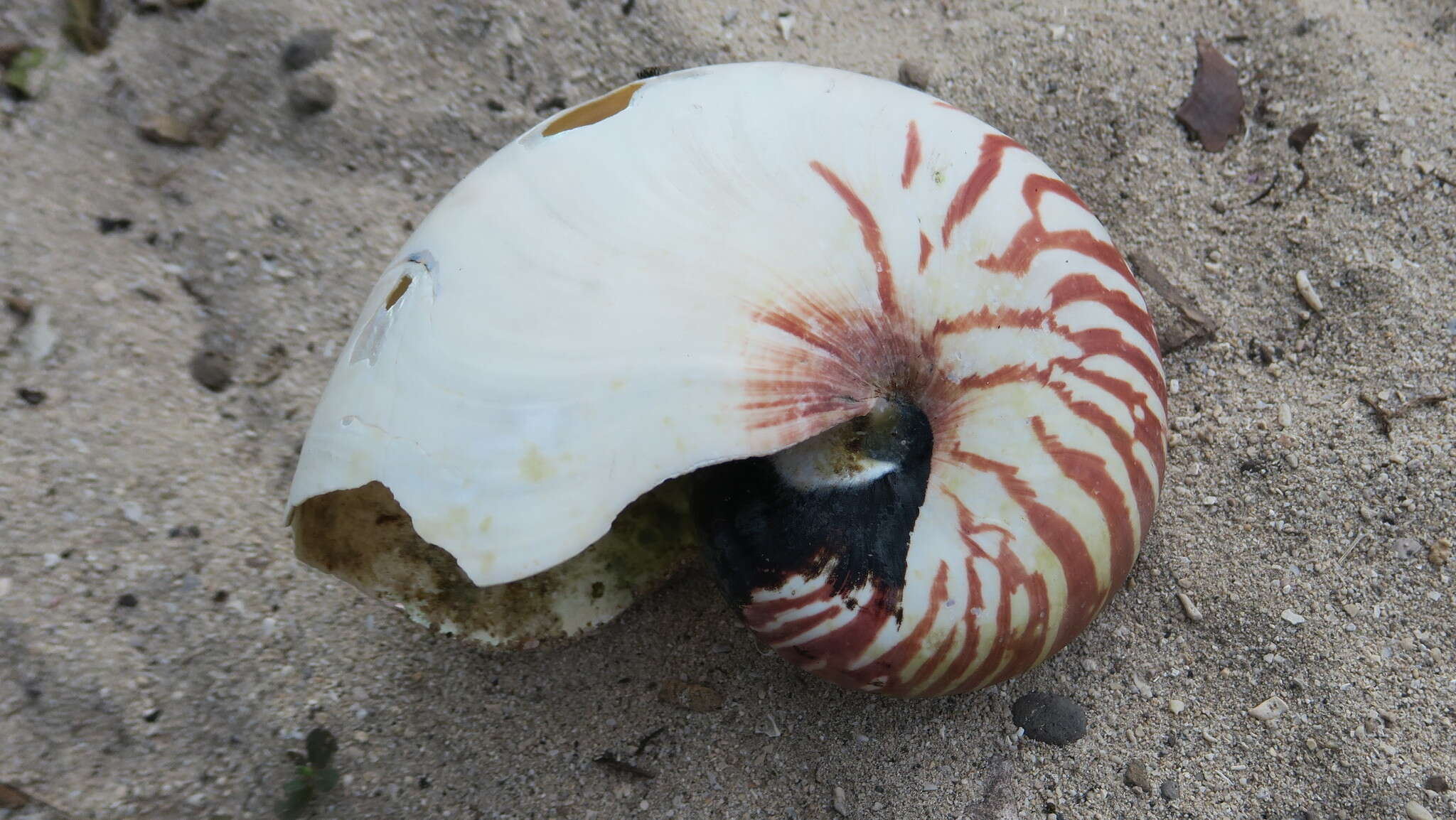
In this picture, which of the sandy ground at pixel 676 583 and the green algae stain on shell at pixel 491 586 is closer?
the green algae stain on shell at pixel 491 586

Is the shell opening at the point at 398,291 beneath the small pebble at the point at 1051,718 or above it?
above

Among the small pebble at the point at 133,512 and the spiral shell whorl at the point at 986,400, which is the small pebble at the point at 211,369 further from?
the spiral shell whorl at the point at 986,400

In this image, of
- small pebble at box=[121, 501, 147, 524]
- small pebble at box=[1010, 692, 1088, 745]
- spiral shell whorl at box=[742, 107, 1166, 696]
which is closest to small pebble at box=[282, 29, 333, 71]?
small pebble at box=[121, 501, 147, 524]

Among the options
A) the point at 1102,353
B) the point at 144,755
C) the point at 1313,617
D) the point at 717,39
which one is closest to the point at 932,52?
the point at 717,39


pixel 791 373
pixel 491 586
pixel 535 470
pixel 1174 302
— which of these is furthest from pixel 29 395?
pixel 1174 302

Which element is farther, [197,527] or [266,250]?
[266,250]

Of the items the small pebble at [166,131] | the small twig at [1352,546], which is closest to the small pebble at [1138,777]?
the small twig at [1352,546]

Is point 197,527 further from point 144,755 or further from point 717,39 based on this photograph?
point 717,39

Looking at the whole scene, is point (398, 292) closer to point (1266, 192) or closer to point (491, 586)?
point (491, 586)
